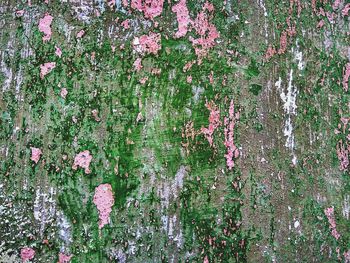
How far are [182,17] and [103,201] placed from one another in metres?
0.73

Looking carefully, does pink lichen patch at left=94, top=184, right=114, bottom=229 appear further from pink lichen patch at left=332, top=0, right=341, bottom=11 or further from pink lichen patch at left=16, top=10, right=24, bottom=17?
pink lichen patch at left=332, top=0, right=341, bottom=11

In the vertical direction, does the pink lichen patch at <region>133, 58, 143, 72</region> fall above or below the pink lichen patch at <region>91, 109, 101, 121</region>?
above

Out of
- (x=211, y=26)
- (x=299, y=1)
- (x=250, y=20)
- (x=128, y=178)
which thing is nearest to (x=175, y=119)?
(x=128, y=178)

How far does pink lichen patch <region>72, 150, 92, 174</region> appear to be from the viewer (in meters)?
1.39

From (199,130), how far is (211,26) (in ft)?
1.30

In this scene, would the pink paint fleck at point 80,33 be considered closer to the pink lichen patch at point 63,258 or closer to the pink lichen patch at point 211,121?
the pink lichen patch at point 211,121

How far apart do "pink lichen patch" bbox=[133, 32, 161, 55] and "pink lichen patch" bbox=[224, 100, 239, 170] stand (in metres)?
0.35

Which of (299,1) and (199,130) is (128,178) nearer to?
(199,130)

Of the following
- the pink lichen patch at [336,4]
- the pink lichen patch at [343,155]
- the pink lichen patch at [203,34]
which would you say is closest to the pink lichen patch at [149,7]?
the pink lichen patch at [203,34]

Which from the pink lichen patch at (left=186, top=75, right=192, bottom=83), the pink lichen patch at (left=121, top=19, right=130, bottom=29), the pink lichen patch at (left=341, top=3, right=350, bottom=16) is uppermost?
the pink lichen patch at (left=341, top=3, right=350, bottom=16)

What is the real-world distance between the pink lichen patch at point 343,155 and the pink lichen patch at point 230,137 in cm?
42

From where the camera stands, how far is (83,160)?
1394mm

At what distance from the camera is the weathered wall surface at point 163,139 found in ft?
4.50

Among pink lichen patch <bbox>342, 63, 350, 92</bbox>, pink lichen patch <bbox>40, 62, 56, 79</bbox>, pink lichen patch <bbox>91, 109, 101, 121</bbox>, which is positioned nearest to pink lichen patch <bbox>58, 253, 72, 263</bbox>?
pink lichen patch <bbox>91, 109, 101, 121</bbox>
